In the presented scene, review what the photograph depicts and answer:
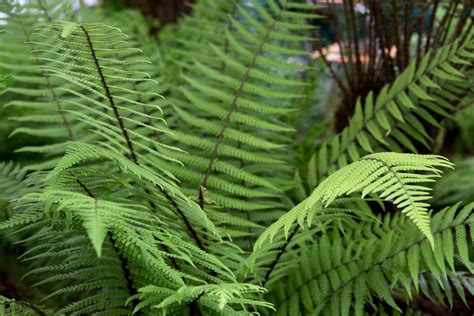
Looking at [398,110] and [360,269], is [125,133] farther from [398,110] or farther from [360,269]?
[398,110]

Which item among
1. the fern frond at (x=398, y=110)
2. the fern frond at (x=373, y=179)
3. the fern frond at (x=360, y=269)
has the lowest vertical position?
the fern frond at (x=360, y=269)

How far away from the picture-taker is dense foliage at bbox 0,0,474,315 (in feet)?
3.27

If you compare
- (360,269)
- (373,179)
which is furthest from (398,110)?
(373,179)

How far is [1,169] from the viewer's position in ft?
4.70

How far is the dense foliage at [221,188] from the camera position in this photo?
1.00 metres

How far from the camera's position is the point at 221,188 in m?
1.41

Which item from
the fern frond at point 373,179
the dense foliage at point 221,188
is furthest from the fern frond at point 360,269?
the fern frond at point 373,179

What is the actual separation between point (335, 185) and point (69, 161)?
41cm

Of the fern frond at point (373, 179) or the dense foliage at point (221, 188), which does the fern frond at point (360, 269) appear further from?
the fern frond at point (373, 179)

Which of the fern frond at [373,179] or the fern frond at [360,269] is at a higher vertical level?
the fern frond at [373,179]

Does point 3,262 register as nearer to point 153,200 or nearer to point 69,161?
point 153,200

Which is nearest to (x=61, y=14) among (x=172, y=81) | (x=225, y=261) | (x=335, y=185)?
(x=172, y=81)

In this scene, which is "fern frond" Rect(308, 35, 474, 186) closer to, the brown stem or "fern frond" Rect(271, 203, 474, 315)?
"fern frond" Rect(271, 203, 474, 315)

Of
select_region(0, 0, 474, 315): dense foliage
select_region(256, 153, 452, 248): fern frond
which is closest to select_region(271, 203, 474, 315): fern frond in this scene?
select_region(0, 0, 474, 315): dense foliage
